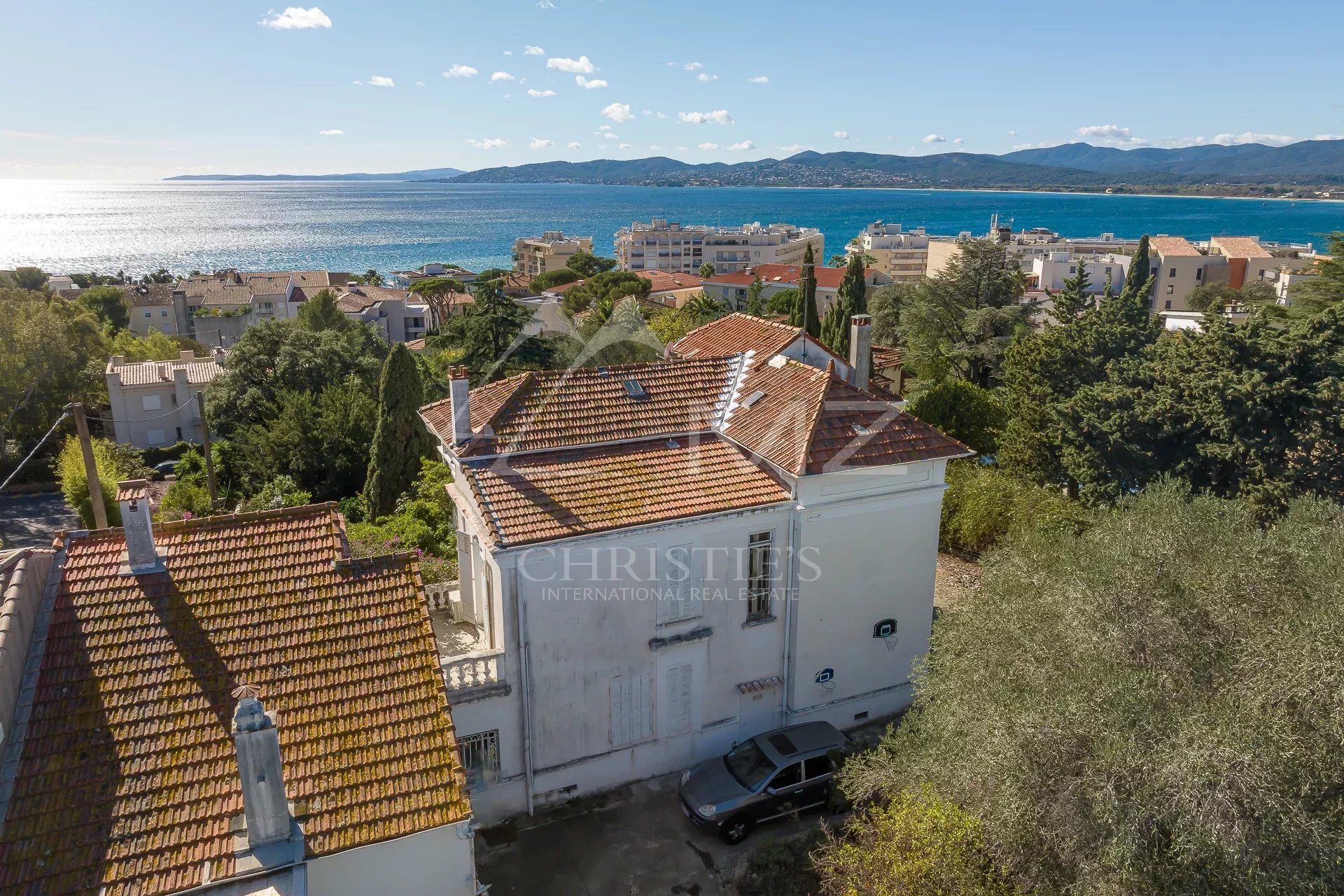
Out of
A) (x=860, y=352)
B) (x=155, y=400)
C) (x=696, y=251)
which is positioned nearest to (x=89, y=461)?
(x=860, y=352)

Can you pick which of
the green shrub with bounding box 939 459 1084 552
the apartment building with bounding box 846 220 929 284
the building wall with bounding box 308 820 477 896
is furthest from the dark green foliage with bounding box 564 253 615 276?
the building wall with bounding box 308 820 477 896

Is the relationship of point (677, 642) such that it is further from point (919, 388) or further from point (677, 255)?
point (677, 255)

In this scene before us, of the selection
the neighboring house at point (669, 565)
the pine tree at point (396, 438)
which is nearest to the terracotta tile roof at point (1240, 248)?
the pine tree at point (396, 438)

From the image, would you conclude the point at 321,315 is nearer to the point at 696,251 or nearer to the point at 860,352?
the point at 860,352

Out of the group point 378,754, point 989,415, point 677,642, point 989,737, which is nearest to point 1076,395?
point 989,415

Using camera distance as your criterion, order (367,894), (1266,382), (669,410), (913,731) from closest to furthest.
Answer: (367,894)
(913,731)
(669,410)
(1266,382)

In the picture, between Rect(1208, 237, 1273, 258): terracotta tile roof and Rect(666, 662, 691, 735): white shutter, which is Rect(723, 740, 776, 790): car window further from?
Rect(1208, 237, 1273, 258): terracotta tile roof

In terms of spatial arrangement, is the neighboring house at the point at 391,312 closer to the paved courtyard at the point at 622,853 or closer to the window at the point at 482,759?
the window at the point at 482,759
